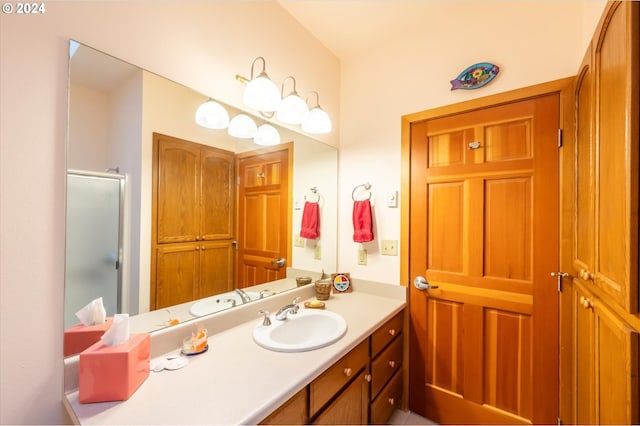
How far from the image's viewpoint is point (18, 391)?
0.74 meters

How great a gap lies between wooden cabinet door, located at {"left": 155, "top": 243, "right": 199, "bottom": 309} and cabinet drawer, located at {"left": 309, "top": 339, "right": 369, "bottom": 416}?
2.22ft

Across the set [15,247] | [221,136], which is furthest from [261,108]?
[15,247]

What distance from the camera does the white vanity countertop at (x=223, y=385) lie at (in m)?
0.72

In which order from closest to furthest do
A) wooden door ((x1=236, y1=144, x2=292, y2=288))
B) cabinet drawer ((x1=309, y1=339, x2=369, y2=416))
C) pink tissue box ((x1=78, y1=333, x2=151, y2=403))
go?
pink tissue box ((x1=78, y1=333, x2=151, y2=403)), cabinet drawer ((x1=309, y1=339, x2=369, y2=416)), wooden door ((x1=236, y1=144, x2=292, y2=288))

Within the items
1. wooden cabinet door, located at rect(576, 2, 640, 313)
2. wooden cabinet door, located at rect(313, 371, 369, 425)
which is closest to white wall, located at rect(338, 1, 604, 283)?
wooden cabinet door, located at rect(576, 2, 640, 313)

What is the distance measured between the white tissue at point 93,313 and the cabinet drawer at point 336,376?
2.50 ft

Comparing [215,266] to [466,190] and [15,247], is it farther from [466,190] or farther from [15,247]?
[466,190]

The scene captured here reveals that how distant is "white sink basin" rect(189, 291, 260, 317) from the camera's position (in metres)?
1.20

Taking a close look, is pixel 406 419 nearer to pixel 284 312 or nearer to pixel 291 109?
pixel 284 312

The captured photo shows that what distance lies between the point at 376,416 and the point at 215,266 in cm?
117

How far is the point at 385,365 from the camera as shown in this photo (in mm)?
1489

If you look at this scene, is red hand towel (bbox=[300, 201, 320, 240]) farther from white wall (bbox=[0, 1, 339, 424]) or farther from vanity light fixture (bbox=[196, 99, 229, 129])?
white wall (bbox=[0, 1, 339, 424])

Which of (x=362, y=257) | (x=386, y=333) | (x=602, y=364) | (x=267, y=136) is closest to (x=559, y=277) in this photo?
(x=602, y=364)

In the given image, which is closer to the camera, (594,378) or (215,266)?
(594,378)
